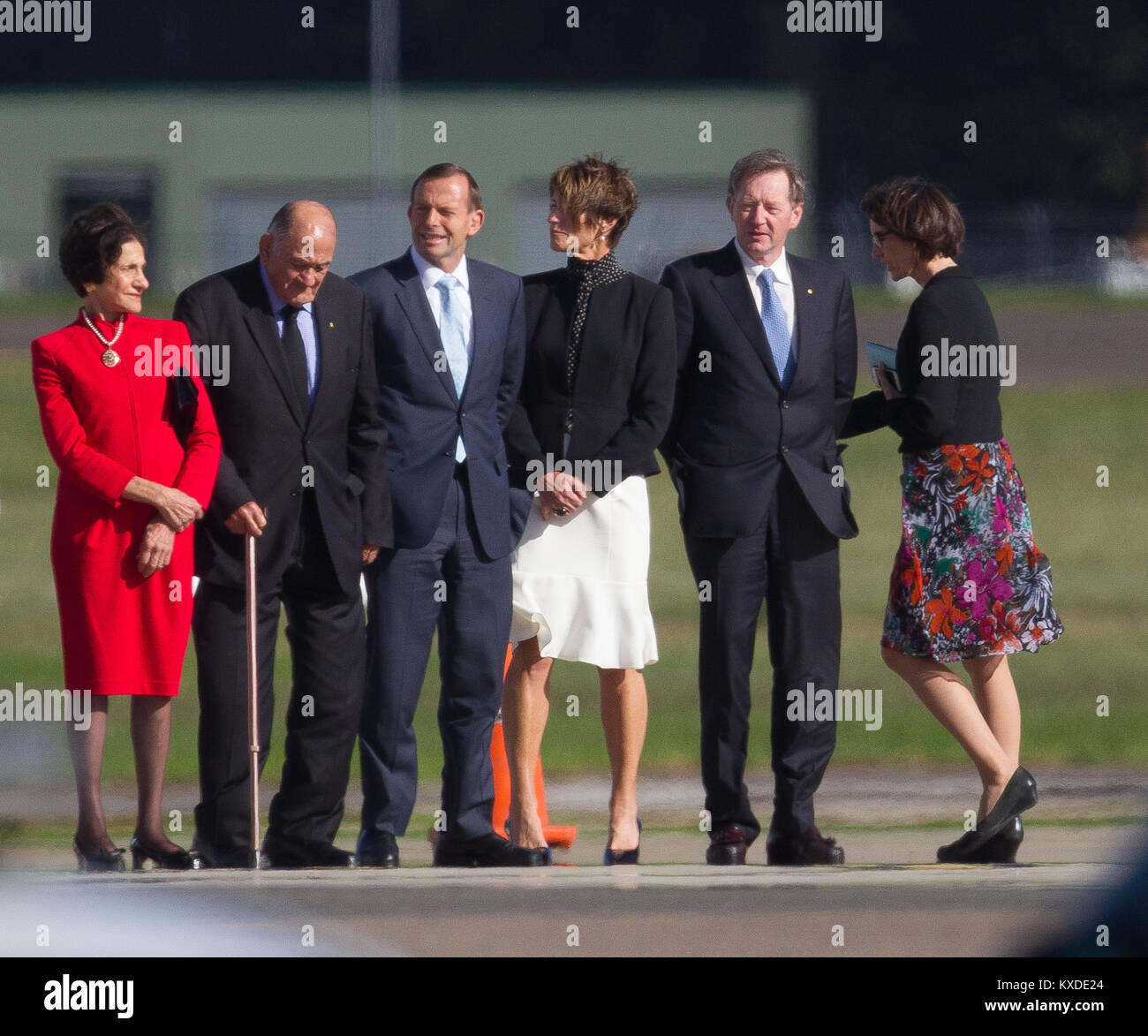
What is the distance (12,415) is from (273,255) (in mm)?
15139

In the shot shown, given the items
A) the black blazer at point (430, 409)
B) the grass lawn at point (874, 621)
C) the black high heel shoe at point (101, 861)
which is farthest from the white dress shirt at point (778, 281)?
the black high heel shoe at point (101, 861)

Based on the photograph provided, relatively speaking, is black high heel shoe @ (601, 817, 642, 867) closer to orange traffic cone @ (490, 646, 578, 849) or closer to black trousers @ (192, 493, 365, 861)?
orange traffic cone @ (490, 646, 578, 849)

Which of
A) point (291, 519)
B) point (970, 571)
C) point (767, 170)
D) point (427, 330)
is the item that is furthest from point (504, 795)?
point (767, 170)

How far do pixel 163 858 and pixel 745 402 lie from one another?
6.49 feet

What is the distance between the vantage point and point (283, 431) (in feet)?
17.9

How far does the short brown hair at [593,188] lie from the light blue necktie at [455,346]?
420mm

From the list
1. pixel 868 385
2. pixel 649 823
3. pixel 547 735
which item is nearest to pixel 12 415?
pixel 868 385

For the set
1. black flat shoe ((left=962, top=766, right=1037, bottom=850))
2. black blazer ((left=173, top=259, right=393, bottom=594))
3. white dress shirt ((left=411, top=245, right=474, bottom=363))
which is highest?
white dress shirt ((left=411, top=245, right=474, bottom=363))

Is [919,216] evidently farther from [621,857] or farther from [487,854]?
[487,854]

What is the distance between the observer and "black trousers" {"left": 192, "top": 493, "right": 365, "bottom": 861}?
5.39 meters

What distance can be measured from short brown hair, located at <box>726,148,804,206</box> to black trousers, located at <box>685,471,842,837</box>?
0.79 meters

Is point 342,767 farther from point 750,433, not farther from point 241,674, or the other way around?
point 750,433

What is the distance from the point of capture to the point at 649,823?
715 centimetres

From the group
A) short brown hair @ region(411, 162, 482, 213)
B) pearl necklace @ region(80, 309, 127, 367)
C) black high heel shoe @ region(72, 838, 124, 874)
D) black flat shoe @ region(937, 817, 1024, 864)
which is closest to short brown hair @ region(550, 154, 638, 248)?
short brown hair @ region(411, 162, 482, 213)
